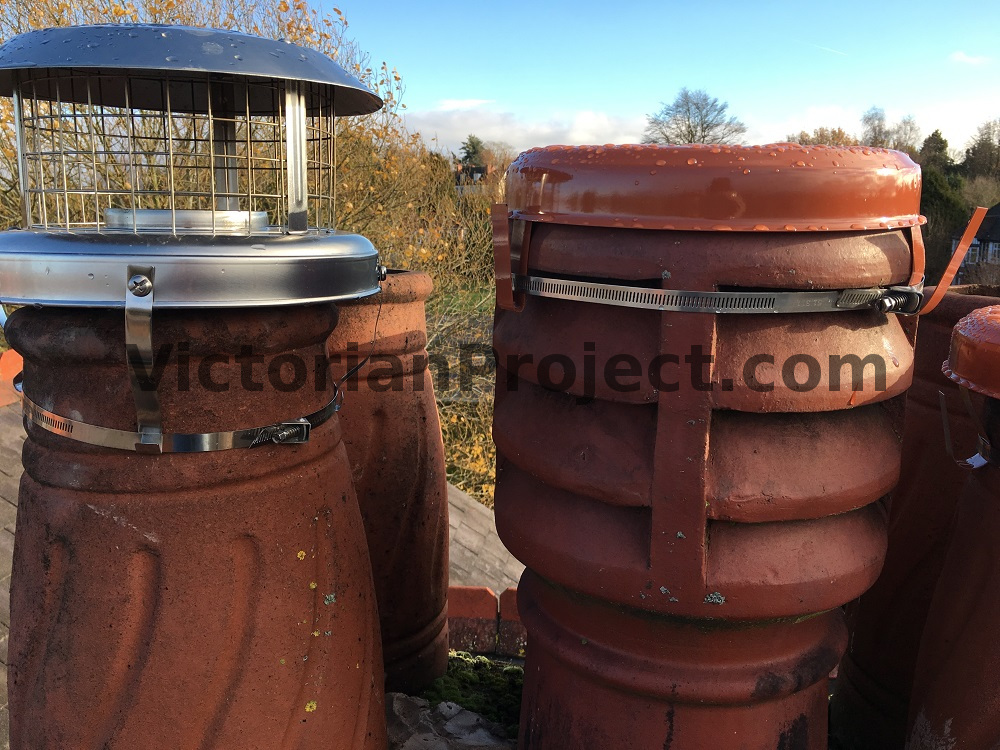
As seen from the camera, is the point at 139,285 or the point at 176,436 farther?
the point at 176,436

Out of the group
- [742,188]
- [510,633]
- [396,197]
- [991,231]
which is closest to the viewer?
[742,188]

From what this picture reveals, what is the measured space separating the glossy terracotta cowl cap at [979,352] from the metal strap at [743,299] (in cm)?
10

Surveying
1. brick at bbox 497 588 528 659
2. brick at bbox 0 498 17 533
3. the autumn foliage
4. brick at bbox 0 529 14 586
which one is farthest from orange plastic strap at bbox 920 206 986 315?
the autumn foliage

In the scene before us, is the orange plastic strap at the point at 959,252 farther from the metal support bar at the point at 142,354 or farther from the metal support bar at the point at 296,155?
the metal support bar at the point at 142,354

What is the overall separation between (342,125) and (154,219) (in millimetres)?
6697

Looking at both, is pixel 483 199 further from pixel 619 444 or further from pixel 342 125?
pixel 619 444

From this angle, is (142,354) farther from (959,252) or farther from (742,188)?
(959,252)

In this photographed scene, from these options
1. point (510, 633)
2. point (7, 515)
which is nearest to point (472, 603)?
point (510, 633)

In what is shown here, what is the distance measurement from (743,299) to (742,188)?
0.59 ft

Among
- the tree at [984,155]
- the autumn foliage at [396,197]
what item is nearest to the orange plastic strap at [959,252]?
the autumn foliage at [396,197]

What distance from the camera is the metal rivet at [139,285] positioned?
125cm

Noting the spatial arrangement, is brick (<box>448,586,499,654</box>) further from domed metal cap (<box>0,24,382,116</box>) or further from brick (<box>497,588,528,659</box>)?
domed metal cap (<box>0,24,382,116</box>)

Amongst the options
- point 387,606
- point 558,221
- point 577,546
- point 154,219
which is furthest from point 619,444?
point 387,606

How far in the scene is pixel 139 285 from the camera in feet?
4.10
